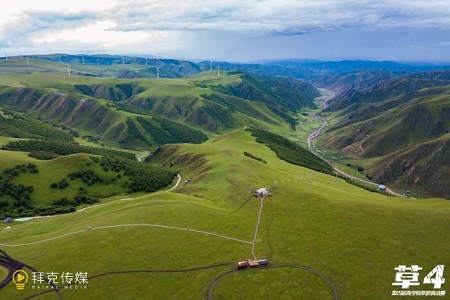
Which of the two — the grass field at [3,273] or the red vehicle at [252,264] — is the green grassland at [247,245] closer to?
the red vehicle at [252,264]

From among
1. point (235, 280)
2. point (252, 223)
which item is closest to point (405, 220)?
point (252, 223)

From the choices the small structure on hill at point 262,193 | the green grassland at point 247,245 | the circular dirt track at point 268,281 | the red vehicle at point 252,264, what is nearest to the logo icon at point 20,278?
the green grassland at point 247,245

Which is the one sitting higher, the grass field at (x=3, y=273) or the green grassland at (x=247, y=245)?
the green grassland at (x=247, y=245)

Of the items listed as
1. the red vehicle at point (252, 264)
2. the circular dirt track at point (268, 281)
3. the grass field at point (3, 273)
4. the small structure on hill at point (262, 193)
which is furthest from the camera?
the small structure on hill at point (262, 193)

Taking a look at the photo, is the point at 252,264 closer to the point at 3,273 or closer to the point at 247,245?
the point at 247,245

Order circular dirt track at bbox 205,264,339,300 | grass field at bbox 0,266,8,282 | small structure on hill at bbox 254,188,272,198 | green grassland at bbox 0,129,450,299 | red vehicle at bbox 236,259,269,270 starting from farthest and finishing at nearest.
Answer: small structure on hill at bbox 254,188,272,198, grass field at bbox 0,266,8,282, red vehicle at bbox 236,259,269,270, green grassland at bbox 0,129,450,299, circular dirt track at bbox 205,264,339,300

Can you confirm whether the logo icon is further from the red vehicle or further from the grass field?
the red vehicle

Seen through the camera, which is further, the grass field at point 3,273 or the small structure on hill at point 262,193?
the small structure on hill at point 262,193

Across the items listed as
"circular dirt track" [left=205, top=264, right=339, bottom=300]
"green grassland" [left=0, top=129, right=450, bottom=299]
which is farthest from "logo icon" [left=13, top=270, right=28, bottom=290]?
"circular dirt track" [left=205, top=264, right=339, bottom=300]
